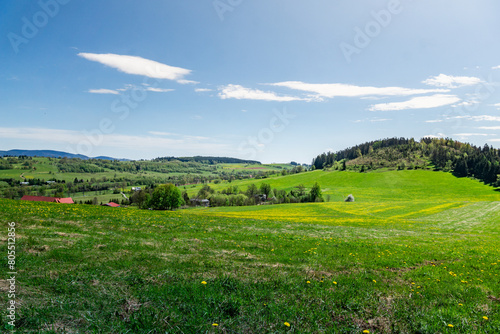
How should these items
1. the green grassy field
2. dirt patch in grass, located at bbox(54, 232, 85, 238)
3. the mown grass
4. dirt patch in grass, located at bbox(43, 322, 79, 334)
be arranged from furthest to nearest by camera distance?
the mown grass < dirt patch in grass, located at bbox(54, 232, 85, 238) < the green grassy field < dirt patch in grass, located at bbox(43, 322, 79, 334)

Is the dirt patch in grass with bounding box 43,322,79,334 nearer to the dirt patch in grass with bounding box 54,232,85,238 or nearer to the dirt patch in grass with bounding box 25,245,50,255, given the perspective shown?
the dirt patch in grass with bounding box 25,245,50,255

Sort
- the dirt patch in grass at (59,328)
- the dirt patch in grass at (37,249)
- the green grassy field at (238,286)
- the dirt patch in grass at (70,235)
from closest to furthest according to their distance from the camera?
1. the dirt patch in grass at (59,328)
2. the green grassy field at (238,286)
3. the dirt patch in grass at (37,249)
4. the dirt patch in grass at (70,235)

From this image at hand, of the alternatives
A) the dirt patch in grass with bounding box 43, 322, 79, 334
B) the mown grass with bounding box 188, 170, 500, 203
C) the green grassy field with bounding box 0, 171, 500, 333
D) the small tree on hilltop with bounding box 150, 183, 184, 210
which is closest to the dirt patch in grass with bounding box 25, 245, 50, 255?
the green grassy field with bounding box 0, 171, 500, 333

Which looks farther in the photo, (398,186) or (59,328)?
(398,186)

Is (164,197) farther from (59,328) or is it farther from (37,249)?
(59,328)

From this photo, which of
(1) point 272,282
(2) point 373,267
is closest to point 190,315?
(1) point 272,282

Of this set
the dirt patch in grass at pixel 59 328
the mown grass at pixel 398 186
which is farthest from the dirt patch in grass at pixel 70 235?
the mown grass at pixel 398 186

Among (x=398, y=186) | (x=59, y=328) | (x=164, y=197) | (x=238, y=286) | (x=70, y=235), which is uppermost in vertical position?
(x=59, y=328)

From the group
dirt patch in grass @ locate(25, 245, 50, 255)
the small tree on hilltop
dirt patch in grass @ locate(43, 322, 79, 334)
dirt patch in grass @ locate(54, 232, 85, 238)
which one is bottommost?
the small tree on hilltop

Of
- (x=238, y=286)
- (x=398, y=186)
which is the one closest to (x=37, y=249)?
(x=238, y=286)

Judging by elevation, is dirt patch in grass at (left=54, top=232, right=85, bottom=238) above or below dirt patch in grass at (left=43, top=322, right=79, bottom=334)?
below

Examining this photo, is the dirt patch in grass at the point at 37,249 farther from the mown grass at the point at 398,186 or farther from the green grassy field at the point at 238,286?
the mown grass at the point at 398,186

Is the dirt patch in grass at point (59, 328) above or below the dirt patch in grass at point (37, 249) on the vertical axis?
above

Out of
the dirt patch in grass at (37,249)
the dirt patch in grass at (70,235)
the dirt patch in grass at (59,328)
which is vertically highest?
the dirt patch in grass at (59,328)
